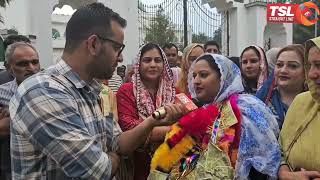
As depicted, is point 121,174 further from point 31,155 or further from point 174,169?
point 31,155

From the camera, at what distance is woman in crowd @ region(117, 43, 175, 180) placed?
3287mm

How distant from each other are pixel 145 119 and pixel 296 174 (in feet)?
3.06

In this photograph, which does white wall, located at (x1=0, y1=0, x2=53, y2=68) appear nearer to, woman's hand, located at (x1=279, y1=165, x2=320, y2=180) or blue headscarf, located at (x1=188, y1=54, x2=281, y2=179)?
blue headscarf, located at (x1=188, y1=54, x2=281, y2=179)

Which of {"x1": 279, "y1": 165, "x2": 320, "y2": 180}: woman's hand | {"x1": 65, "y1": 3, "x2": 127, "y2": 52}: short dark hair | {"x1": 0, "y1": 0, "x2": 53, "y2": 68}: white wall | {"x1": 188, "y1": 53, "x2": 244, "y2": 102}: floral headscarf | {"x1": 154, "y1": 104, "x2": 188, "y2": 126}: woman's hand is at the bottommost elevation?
{"x1": 279, "y1": 165, "x2": 320, "y2": 180}: woman's hand

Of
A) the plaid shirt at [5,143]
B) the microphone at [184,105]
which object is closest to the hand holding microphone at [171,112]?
the microphone at [184,105]

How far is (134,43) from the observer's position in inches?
462

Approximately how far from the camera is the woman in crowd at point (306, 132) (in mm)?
2352

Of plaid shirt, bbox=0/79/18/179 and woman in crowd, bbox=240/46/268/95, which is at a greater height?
woman in crowd, bbox=240/46/268/95

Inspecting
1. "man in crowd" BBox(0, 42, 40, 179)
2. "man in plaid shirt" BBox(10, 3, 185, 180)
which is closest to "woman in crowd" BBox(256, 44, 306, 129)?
"man in plaid shirt" BBox(10, 3, 185, 180)

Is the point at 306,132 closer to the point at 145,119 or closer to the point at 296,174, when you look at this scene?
the point at 296,174

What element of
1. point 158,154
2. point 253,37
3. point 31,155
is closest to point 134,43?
point 253,37

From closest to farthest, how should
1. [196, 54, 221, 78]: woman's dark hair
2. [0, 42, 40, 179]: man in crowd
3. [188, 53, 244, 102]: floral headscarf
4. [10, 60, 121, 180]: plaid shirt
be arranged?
1. [10, 60, 121, 180]: plaid shirt
2. [188, 53, 244, 102]: floral headscarf
3. [196, 54, 221, 78]: woman's dark hair
4. [0, 42, 40, 179]: man in crowd

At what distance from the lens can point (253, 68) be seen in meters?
4.30

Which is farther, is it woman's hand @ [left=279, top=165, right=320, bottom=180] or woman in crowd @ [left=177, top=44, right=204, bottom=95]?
woman in crowd @ [left=177, top=44, right=204, bottom=95]
